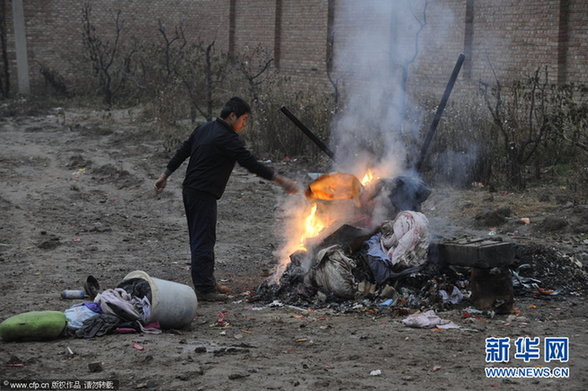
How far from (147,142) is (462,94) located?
6591 millimetres

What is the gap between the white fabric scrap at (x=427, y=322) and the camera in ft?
19.9

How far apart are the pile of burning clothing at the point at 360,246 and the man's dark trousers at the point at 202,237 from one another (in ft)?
1.84

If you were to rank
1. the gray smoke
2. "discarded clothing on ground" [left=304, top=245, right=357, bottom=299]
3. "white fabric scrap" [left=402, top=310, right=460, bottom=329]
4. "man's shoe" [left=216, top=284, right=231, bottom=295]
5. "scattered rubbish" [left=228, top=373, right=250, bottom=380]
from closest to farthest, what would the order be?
1. "scattered rubbish" [left=228, top=373, right=250, bottom=380]
2. "white fabric scrap" [left=402, top=310, right=460, bottom=329]
3. "discarded clothing on ground" [left=304, top=245, right=357, bottom=299]
4. "man's shoe" [left=216, top=284, right=231, bottom=295]
5. the gray smoke

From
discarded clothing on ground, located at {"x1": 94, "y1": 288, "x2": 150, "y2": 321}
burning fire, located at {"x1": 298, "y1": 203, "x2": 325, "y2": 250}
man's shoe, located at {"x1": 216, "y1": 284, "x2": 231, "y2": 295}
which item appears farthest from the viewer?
burning fire, located at {"x1": 298, "y1": 203, "x2": 325, "y2": 250}

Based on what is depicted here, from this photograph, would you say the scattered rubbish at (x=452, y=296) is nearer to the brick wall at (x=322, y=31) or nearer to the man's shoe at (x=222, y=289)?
the man's shoe at (x=222, y=289)

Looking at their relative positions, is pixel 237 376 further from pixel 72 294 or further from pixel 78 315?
pixel 72 294

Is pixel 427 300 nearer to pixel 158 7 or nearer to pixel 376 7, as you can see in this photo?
pixel 376 7

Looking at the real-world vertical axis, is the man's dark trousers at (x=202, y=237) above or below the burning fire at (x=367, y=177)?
below

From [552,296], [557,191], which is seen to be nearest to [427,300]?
[552,296]

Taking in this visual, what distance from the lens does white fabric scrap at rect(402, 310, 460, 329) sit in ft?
19.9

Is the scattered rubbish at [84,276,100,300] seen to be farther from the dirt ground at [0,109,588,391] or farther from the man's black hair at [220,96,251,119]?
the man's black hair at [220,96,251,119]

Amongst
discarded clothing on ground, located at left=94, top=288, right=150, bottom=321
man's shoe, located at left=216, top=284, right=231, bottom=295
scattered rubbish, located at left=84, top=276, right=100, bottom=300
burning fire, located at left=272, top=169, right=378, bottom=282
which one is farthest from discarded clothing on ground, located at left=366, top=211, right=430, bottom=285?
scattered rubbish, located at left=84, top=276, right=100, bottom=300

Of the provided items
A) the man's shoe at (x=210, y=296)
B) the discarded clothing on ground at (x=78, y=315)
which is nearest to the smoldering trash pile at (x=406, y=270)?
the man's shoe at (x=210, y=296)

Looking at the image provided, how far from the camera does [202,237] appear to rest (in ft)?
23.5
